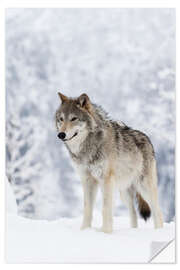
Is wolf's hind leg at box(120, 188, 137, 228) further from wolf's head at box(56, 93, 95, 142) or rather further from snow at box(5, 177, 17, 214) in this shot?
snow at box(5, 177, 17, 214)

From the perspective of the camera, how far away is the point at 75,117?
12.1 feet

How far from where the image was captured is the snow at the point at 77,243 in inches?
145

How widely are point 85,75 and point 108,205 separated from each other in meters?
1.39

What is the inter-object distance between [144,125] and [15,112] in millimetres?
1324

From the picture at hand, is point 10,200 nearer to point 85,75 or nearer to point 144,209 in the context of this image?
point 144,209

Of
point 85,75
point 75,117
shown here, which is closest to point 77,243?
point 75,117

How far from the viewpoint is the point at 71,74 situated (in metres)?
4.32

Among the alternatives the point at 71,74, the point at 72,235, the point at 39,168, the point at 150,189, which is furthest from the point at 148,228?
the point at 71,74

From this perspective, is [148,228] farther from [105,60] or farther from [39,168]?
[105,60]

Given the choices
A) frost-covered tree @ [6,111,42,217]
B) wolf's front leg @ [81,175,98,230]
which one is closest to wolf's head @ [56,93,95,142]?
wolf's front leg @ [81,175,98,230]

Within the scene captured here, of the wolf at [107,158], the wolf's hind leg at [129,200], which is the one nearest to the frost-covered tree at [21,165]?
the wolf at [107,158]

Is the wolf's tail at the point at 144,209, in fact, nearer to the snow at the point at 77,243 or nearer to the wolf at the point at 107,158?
the wolf at the point at 107,158

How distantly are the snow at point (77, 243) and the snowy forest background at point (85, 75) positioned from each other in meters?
0.31

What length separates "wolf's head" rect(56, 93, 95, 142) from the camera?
143 inches
